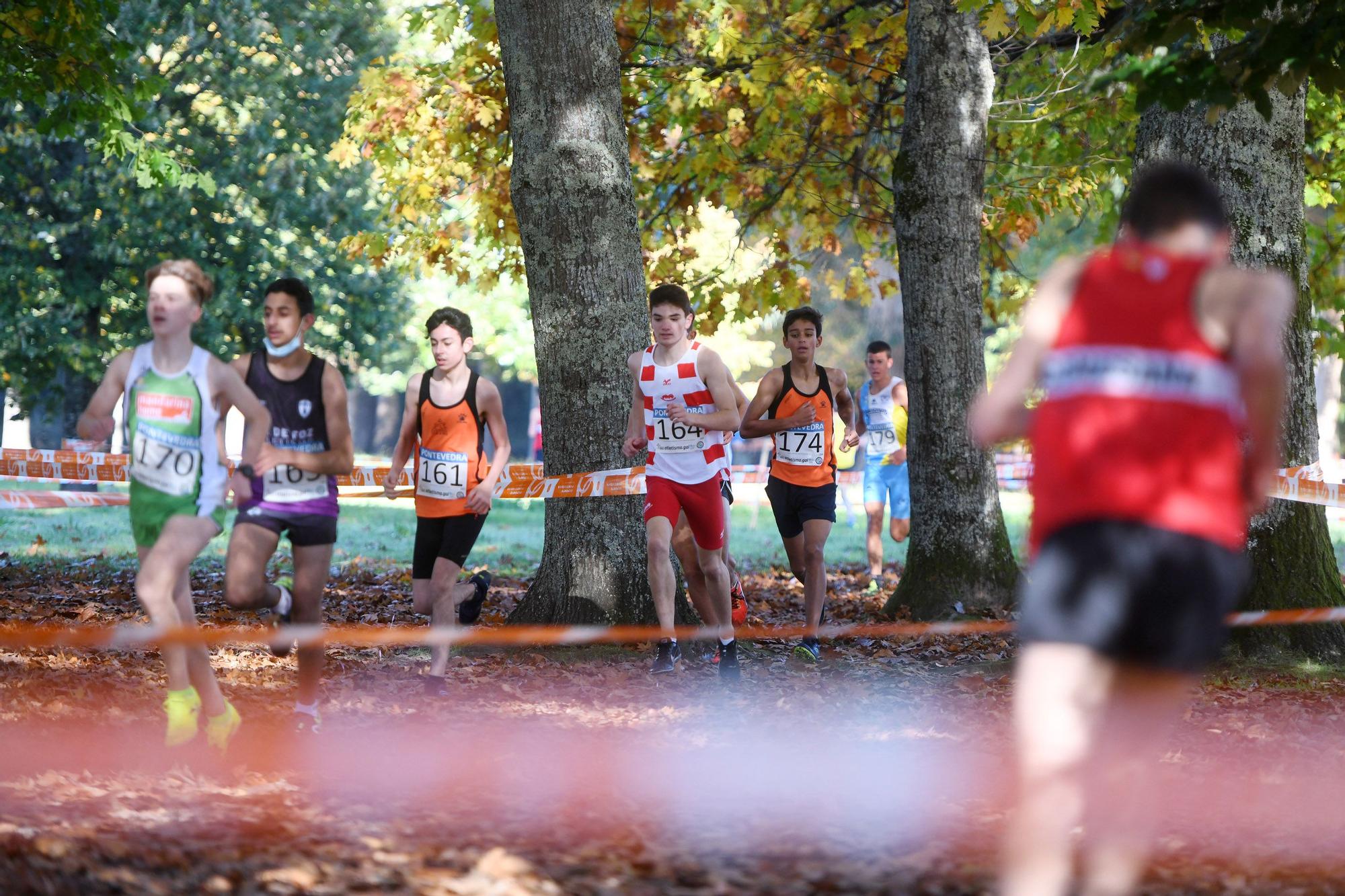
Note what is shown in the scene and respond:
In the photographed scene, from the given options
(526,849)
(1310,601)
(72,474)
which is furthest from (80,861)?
(72,474)

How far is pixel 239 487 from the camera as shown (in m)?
6.48

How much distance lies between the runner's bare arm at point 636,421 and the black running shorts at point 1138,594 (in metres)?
5.63

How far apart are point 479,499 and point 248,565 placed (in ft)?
5.29

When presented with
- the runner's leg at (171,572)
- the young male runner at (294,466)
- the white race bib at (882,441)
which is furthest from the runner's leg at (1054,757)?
the white race bib at (882,441)

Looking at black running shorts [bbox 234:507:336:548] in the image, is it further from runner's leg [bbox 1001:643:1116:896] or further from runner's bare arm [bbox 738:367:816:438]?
runner's leg [bbox 1001:643:1116:896]

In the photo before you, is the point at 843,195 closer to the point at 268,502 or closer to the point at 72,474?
the point at 72,474

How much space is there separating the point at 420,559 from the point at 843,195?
978 cm

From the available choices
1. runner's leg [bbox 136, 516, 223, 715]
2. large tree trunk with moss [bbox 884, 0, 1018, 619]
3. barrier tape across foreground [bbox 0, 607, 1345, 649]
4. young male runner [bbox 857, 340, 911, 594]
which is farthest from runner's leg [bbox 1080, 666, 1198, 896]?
young male runner [bbox 857, 340, 911, 594]

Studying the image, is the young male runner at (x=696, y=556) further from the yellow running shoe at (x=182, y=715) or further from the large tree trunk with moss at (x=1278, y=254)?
the yellow running shoe at (x=182, y=715)

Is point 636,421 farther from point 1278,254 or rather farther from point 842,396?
point 1278,254

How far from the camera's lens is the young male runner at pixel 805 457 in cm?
1032

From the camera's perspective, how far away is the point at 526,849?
16.3 ft

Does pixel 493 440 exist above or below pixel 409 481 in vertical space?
above

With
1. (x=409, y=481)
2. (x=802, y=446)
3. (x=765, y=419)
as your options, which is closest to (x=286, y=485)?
(x=409, y=481)
